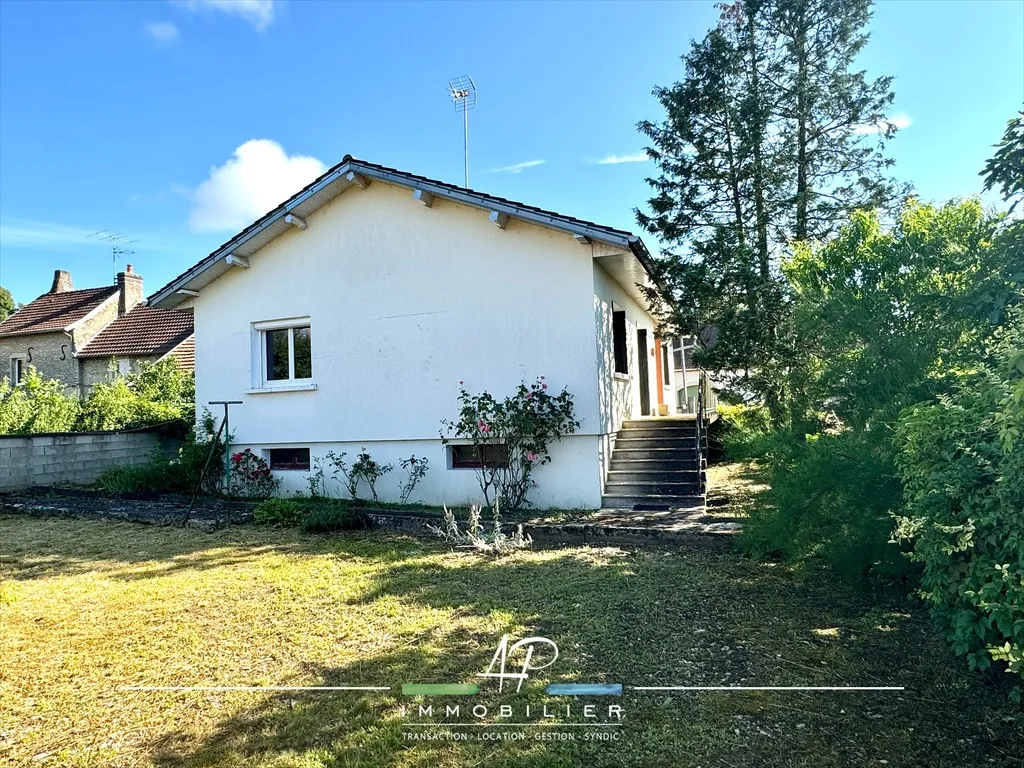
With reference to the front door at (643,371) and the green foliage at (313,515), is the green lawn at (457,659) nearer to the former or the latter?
the green foliage at (313,515)

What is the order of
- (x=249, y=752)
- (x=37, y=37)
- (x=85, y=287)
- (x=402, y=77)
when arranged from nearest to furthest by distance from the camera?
1. (x=249, y=752)
2. (x=37, y=37)
3. (x=402, y=77)
4. (x=85, y=287)

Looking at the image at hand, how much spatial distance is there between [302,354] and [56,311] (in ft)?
79.0

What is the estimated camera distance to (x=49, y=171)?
684 inches

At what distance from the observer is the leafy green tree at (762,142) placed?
11906mm

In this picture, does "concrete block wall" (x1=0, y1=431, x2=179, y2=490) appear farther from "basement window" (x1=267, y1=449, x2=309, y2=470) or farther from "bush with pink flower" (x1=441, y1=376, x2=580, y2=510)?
"bush with pink flower" (x1=441, y1=376, x2=580, y2=510)

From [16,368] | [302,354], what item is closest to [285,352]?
[302,354]

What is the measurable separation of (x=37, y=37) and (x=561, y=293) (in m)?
10.2

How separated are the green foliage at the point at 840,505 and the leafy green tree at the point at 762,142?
6.73 meters

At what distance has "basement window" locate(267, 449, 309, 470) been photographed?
11.5m

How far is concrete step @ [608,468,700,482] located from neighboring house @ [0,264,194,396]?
2003 centimetres

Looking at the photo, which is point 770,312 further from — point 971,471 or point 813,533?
point 971,471

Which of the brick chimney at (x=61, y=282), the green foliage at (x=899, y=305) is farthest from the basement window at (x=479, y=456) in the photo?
the brick chimney at (x=61, y=282)

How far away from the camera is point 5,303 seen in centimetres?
4841

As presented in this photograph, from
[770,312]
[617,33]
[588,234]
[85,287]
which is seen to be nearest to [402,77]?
[617,33]
